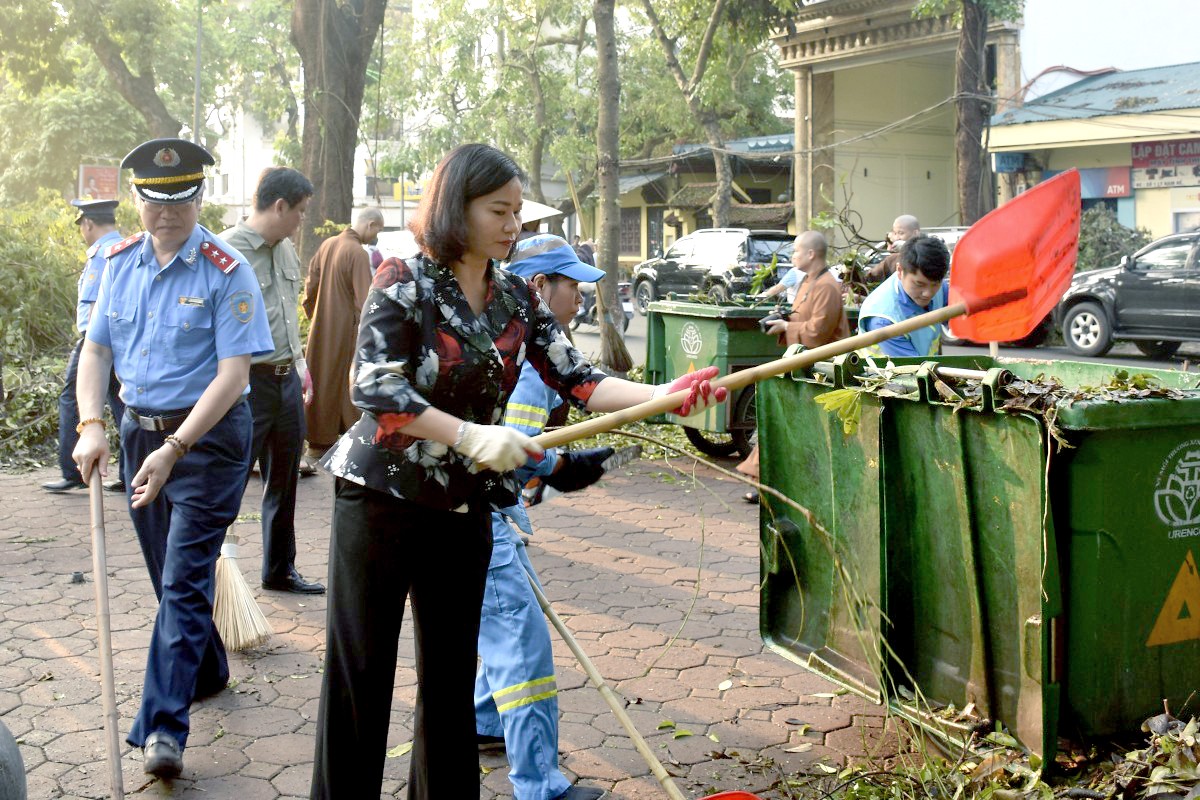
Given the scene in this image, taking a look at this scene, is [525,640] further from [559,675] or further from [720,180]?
[720,180]

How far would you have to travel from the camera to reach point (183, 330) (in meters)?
4.05

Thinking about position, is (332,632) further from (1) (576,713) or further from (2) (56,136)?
(2) (56,136)

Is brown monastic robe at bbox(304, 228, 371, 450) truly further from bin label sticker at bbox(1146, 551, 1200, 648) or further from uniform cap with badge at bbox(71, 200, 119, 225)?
bin label sticker at bbox(1146, 551, 1200, 648)

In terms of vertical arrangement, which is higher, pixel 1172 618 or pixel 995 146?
pixel 995 146

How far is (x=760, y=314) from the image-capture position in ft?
29.4

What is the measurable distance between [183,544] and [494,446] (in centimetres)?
175

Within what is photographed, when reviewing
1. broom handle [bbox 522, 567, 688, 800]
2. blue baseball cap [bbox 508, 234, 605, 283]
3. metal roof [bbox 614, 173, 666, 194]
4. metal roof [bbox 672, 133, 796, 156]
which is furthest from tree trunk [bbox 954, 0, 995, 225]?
broom handle [bbox 522, 567, 688, 800]

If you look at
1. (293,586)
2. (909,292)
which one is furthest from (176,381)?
(909,292)

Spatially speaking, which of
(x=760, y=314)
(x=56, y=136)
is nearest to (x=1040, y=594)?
(x=760, y=314)

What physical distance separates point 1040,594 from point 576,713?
72.7 inches

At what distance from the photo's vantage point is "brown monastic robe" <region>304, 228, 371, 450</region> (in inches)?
319

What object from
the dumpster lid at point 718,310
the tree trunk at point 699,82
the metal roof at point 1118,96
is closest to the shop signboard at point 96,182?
the tree trunk at point 699,82

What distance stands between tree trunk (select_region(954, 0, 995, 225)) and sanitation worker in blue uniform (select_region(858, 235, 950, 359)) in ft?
51.5

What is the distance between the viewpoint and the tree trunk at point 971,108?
20891 millimetres
